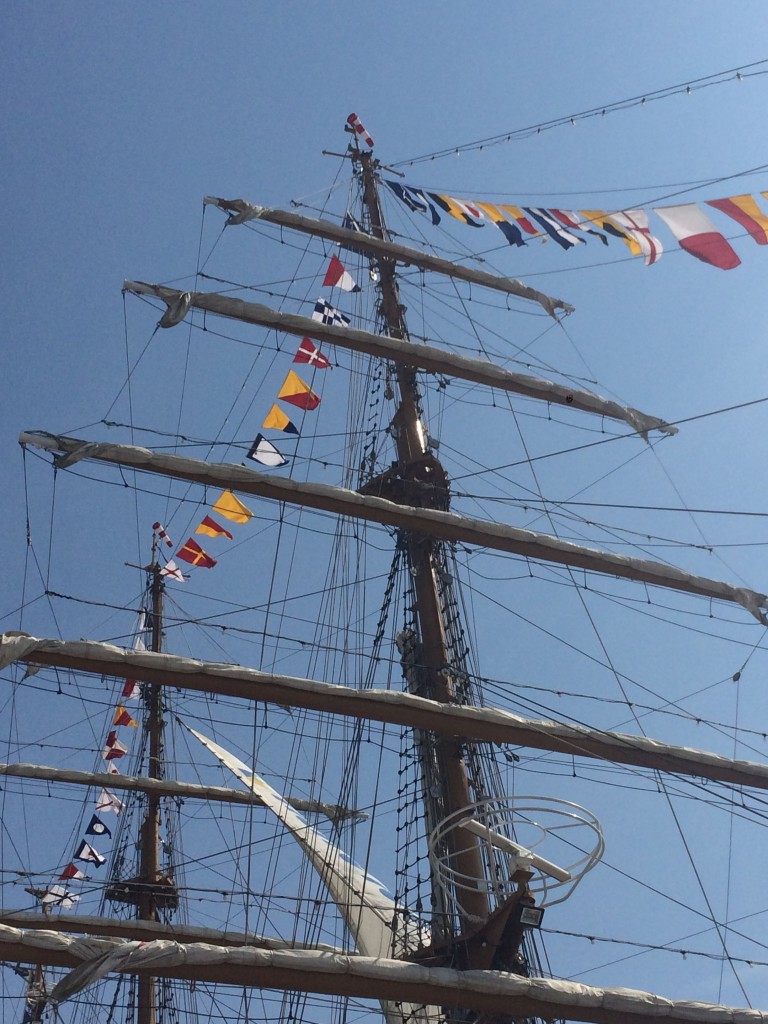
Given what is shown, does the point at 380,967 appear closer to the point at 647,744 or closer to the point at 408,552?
the point at 647,744

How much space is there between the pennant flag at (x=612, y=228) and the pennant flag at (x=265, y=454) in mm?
5576

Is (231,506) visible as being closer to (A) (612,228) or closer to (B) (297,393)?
(B) (297,393)

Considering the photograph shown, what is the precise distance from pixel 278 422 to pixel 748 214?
7.34m

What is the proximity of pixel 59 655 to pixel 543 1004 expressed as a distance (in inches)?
256

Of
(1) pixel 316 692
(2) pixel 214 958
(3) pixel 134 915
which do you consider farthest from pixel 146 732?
(2) pixel 214 958

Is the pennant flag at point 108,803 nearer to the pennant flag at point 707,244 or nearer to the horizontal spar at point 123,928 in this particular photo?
the horizontal spar at point 123,928

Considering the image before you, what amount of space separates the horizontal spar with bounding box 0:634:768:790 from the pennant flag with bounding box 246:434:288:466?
3.91 m

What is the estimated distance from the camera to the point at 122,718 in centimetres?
2402

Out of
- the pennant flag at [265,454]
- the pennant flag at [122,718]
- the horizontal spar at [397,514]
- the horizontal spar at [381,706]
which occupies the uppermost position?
the pennant flag at [265,454]

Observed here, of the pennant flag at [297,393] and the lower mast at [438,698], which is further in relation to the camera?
the pennant flag at [297,393]

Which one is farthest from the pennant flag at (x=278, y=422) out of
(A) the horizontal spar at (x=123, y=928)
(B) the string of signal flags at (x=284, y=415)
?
(A) the horizontal spar at (x=123, y=928)

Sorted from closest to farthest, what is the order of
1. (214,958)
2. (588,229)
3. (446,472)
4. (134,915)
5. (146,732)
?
(214,958) → (588,229) → (446,472) → (134,915) → (146,732)

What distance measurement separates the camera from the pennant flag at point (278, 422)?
18406 mm

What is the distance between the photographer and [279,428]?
18375mm
